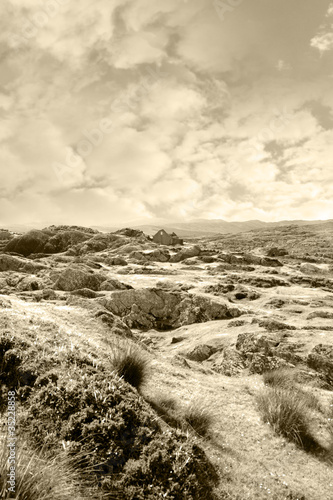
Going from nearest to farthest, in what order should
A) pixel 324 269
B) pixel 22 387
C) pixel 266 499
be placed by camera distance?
pixel 266 499 → pixel 22 387 → pixel 324 269

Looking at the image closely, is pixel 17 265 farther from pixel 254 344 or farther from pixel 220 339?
pixel 254 344

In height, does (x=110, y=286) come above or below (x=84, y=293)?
below

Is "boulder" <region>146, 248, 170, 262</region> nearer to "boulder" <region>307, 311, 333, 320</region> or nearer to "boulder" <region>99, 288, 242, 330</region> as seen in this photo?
"boulder" <region>99, 288, 242, 330</region>

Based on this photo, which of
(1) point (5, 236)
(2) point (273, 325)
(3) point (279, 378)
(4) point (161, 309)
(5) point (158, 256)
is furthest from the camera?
(1) point (5, 236)

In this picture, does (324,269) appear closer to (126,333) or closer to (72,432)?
(126,333)

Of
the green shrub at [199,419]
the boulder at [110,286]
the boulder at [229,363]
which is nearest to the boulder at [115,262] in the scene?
the boulder at [110,286]

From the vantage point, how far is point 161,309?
74.7ft

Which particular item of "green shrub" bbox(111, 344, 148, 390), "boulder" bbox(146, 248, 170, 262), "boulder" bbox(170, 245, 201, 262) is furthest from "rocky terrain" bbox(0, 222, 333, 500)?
"boulder" bbox(170, 245, 201, 262)

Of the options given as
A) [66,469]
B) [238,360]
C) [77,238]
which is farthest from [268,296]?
[77,238]

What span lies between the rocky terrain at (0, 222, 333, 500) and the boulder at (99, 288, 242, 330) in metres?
0.08

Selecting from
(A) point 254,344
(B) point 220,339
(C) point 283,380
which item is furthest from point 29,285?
(C) point 283,380

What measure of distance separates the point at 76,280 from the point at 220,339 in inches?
567

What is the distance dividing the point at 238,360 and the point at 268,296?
16165 millimetres

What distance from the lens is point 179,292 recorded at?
24.6 metres
